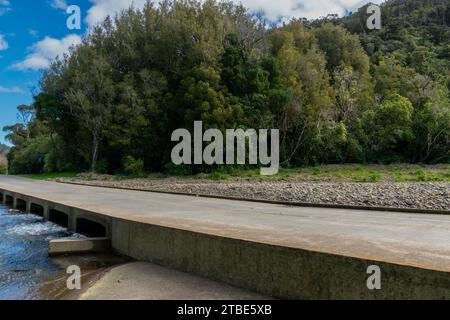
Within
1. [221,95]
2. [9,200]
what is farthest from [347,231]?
[221,95]

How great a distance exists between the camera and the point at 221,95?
27047 mm

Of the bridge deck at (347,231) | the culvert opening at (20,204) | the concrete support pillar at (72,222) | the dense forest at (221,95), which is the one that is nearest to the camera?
the bridge deck at (347,231)

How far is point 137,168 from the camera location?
2872 cm

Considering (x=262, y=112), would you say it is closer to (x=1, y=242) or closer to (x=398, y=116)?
(x=398, y=116)

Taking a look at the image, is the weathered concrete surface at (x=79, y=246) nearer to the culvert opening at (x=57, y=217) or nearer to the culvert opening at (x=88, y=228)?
the culvert opening at (x=88, y=228)

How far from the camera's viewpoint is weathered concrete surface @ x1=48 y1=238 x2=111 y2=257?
7.84 meters

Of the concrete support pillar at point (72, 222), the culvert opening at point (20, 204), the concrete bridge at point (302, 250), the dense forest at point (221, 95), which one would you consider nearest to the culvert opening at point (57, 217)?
the concrete support pillar at point (72, 222)

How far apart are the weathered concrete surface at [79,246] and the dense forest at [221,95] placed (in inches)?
733

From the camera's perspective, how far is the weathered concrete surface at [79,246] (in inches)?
309

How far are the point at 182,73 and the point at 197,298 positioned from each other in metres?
27.0

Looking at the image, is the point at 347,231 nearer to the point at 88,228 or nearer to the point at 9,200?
the point at 88,228

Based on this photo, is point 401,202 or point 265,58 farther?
point 265,58

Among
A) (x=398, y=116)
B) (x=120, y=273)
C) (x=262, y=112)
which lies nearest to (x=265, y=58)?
(x=262, y=112)
